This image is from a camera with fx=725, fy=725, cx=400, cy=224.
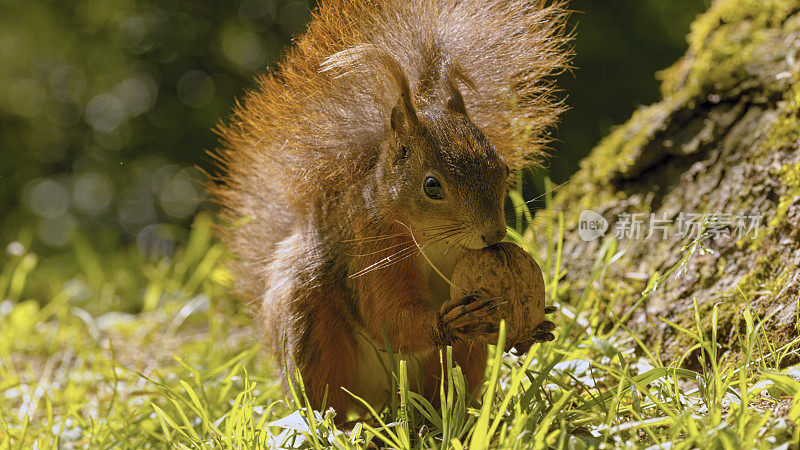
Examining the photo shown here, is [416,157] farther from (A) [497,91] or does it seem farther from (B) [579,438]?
(B) [579,438]

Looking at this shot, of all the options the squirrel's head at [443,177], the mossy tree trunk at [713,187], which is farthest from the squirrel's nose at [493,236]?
the mossy tree trunk at [713,187]

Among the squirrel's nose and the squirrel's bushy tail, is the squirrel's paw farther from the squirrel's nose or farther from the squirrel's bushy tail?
the squirrel's bushy tail

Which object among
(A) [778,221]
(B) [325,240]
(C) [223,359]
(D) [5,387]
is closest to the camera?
(B) [325,240]

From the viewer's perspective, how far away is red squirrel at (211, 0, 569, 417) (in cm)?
122

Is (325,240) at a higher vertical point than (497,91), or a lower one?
lower

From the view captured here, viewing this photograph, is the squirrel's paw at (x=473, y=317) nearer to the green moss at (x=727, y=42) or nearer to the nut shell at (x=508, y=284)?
the nut shell at (x=508, y=284)

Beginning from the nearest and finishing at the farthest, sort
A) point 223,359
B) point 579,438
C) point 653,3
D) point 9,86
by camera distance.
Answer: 1. point 579,438
2. point 223,359
3. point 653,3
4. point 9,86

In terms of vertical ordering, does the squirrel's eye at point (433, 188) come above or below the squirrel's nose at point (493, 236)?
above

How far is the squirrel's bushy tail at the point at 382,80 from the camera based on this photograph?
1.34 m

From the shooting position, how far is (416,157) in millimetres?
1241

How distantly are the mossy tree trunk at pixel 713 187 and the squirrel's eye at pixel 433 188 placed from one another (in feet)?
1.64

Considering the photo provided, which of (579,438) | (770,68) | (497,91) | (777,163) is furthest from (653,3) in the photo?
(579,438)

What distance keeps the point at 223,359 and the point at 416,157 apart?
1153 mm

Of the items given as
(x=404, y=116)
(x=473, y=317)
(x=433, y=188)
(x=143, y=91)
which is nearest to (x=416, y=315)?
(x=473, y=317)
